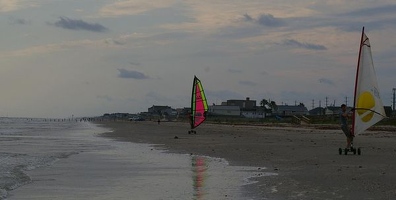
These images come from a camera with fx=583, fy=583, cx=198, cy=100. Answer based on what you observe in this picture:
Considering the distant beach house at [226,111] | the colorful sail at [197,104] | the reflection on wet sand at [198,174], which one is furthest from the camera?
the distant beach house at [226,111]

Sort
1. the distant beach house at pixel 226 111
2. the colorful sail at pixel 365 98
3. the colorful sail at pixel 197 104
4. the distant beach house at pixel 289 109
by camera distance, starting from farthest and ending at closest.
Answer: the distant beach house at pixel 226 111 → the distant beach house at pixel 289 109 → the colorful sail at pixel 197 104 → the colorful sail at pixel 365 98

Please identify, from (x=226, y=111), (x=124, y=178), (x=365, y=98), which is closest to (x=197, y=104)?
(x=365, y=98)

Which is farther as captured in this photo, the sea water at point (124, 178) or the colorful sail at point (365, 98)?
the colorful sail at point (365, 98)

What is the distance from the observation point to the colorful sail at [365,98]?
2095 cm

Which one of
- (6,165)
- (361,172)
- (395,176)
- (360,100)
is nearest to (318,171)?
(361,172)

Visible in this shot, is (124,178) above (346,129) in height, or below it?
below

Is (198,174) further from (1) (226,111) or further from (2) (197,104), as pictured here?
(1) (226,111)

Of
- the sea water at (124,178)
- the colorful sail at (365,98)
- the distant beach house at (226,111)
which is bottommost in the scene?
the sea water at (124,178)

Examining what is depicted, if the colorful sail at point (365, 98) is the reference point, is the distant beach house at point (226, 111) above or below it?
above

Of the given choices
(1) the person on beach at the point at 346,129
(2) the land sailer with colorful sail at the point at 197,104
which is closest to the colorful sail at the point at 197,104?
(2) the land sailer with colorful sail at the point at 197,104

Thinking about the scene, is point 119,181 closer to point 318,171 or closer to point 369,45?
point 318,171

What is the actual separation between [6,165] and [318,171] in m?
10.2

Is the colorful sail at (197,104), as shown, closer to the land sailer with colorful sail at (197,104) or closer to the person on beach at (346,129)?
the land sailer with colorful sail at (197,104)

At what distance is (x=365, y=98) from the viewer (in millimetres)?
21016
